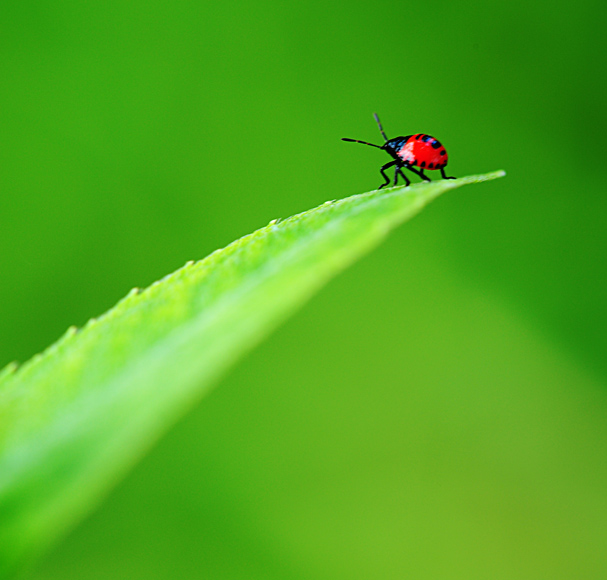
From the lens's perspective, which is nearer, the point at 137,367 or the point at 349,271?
the point at 137,367

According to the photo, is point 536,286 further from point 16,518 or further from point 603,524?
point 16,518

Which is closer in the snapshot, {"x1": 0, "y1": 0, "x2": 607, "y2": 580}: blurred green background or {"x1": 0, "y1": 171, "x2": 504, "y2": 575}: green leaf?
{"x1": 0, "y1": 171, "x2": 504, "y2": 575}: green leaf

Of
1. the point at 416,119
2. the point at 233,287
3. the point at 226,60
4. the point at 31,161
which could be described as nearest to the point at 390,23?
the point at 416,119

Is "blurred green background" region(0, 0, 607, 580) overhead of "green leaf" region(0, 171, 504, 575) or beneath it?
overhead

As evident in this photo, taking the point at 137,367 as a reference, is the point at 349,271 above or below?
above
